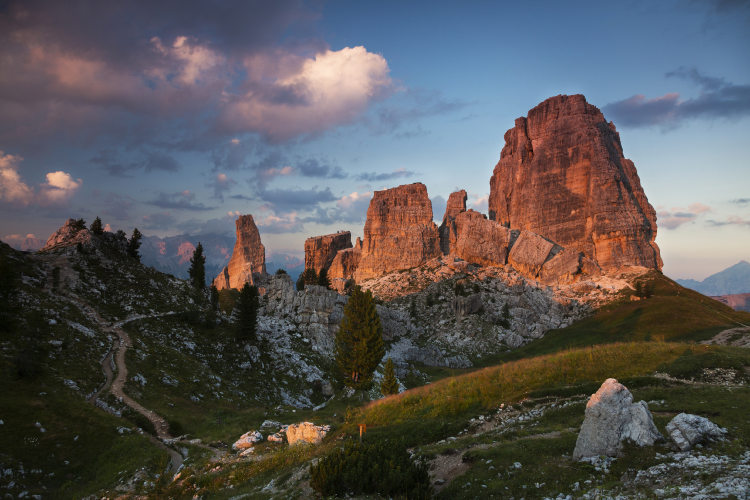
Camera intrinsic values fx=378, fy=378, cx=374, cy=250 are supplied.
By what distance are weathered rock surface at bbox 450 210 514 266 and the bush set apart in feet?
534

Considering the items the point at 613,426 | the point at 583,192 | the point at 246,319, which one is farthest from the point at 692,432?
the point at 583,192

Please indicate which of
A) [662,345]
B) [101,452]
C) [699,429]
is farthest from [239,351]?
[699,429]

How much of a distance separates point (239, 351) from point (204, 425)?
74.5 ft

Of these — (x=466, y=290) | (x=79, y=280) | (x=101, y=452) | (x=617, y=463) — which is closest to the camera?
(x=617, y=463)

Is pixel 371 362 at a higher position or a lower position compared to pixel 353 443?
lower

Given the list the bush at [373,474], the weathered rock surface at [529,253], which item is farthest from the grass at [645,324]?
the bush at [373,474]

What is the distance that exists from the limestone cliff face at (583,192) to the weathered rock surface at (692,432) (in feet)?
530

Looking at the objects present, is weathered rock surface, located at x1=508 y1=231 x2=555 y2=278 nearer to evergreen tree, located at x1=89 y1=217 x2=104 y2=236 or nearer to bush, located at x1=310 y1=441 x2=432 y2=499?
evergreen tree, located at x1=89 y1=217 x2=104 y2=236

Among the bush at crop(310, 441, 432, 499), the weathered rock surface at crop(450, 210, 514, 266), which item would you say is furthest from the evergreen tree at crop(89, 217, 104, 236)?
the weathered rock surface at crop(450, 210, 514, 266)

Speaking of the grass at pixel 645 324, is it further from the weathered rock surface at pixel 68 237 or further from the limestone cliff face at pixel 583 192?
the weathered rock surface at pixel 68 237

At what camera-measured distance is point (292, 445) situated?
24.3 metres

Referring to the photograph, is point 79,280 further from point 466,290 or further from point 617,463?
Result: point 466,290

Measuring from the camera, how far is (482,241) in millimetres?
175750

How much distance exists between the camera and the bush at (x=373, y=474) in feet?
42.0
